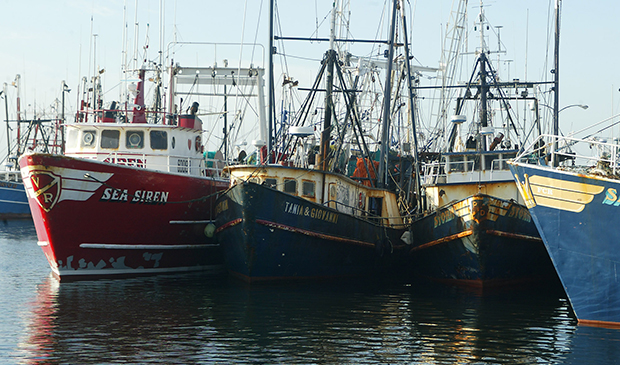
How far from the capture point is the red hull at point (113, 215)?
17469mm

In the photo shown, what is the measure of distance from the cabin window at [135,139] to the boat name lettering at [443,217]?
9578 millimetres

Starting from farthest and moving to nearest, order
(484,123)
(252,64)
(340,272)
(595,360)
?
(252,64)
(484,123)
(340,272)
(595,360)

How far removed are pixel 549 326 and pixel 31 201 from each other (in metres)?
13.9

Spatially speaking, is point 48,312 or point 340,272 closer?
point 48,312

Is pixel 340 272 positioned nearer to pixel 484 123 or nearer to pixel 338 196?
pixel 338 196

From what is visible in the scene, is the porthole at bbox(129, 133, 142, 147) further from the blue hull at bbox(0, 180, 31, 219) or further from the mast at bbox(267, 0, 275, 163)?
the blue hull at bbox(0, 180, 31, 219)

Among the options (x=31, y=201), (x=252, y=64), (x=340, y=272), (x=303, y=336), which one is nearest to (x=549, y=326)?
(x=303, y=336)

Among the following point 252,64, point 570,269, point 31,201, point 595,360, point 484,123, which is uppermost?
point 252,64

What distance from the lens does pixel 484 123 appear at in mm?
24016

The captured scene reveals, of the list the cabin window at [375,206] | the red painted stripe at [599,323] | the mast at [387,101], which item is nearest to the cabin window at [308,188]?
the cabin window at [375,206]

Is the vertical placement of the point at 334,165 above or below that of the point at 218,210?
above

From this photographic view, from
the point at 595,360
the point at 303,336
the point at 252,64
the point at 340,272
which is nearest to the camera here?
the point at 595,360

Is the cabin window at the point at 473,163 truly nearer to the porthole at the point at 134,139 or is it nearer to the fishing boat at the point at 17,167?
the porthole at the point at 134,139

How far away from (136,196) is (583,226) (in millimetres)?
11632
